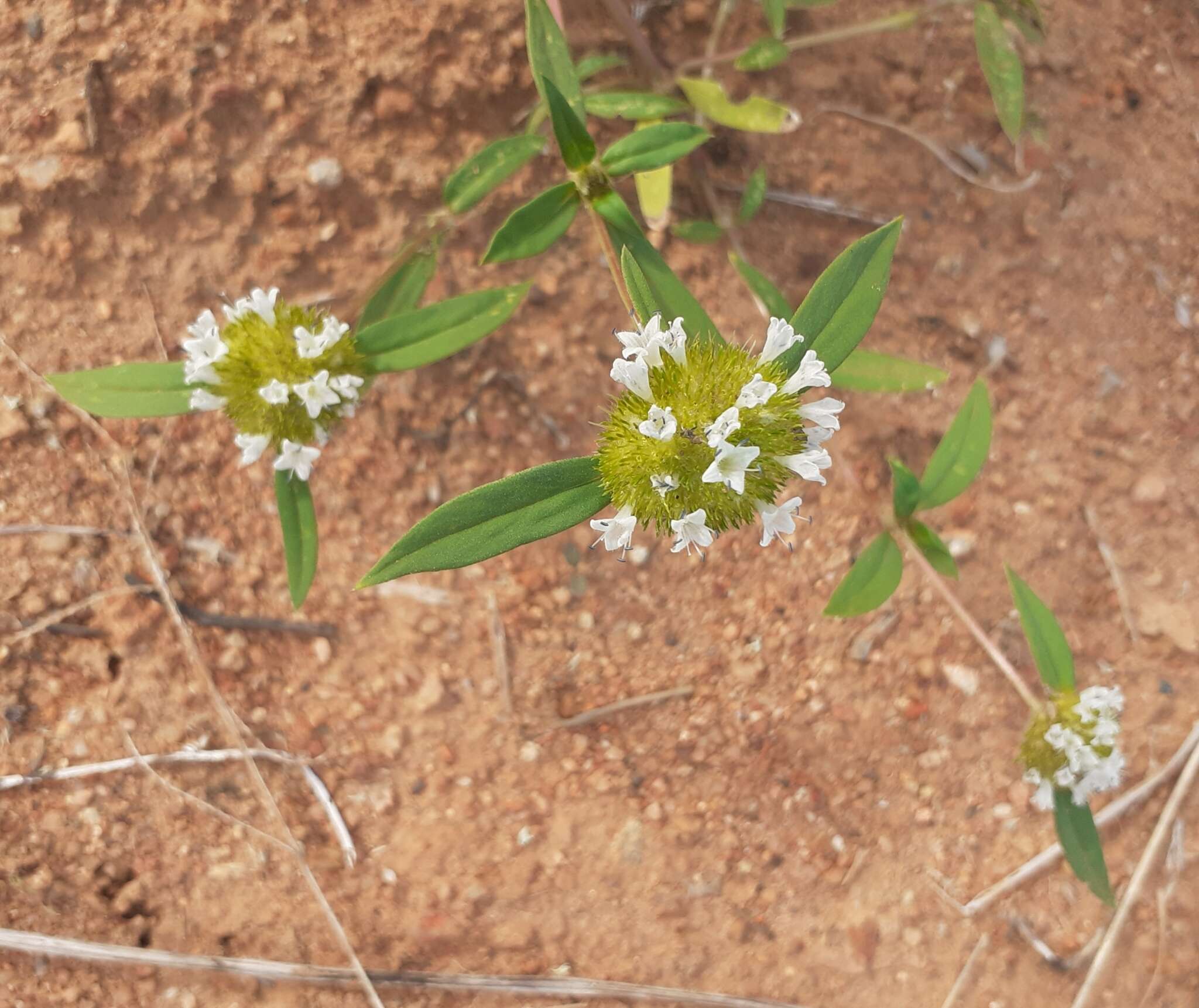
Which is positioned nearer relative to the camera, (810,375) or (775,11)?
(810,375)

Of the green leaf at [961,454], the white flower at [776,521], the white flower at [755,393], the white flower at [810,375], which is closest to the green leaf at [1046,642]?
the green leaf at [961,454]

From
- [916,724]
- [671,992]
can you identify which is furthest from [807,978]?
[916,724]

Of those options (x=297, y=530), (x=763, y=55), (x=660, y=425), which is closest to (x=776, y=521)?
(x=660, y=425)

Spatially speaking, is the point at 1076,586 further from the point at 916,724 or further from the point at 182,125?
the point at 182,125

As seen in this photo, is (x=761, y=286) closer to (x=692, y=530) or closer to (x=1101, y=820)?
(x=692, y=530)

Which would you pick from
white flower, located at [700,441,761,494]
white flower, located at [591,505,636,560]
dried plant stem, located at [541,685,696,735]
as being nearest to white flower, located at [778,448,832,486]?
white flower, located at [700,441,761,494]

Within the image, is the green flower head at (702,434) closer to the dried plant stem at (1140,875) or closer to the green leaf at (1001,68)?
the green leaf at (1001,68)

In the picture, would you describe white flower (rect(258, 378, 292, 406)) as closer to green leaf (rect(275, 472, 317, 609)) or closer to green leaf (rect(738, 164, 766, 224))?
green leaf (rect(275, 472, 317, 609))
